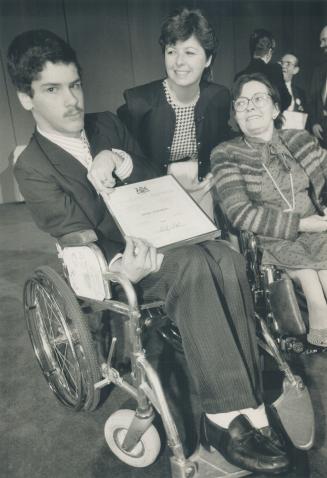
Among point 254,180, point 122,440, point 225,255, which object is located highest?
point 254,180

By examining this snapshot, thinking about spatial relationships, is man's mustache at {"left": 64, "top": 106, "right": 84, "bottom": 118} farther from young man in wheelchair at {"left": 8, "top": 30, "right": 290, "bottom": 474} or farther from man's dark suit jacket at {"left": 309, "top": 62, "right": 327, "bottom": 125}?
man's dark suit jacket at {"left": 309, "top": 62, "right": 327, "bottom": 125}

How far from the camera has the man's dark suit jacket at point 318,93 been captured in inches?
151

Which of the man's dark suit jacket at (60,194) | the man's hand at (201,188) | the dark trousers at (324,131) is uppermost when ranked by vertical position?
the man's dark suit jacket at (60,194)

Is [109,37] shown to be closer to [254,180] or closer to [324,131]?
[324,131]

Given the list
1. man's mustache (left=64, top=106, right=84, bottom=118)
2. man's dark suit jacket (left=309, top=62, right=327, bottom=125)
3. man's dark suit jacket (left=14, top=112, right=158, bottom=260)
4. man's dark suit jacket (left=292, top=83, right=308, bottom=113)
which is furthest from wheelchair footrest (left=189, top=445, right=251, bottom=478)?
man's dark suit jacket (left=292, top=83, right=308, bottom=113)

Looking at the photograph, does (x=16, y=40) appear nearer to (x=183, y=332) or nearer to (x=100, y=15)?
(x=183, y=332)

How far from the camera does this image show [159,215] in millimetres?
1565

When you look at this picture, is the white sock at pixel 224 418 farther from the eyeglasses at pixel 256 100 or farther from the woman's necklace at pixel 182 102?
→ the woman's necklace at pixel 182 102

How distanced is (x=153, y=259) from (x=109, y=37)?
489 cm

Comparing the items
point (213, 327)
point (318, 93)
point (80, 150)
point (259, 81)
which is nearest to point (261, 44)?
point (318, 93)

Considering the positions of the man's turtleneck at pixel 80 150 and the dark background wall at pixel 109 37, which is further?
the dark background wall at pixel 109 37

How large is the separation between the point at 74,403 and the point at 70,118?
1128 mm

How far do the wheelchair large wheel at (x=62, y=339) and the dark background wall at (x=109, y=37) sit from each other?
394 centimetres

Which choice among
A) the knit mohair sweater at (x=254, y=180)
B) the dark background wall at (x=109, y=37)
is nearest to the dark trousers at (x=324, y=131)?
the knit mohair sweater at (x=254, y=180)
